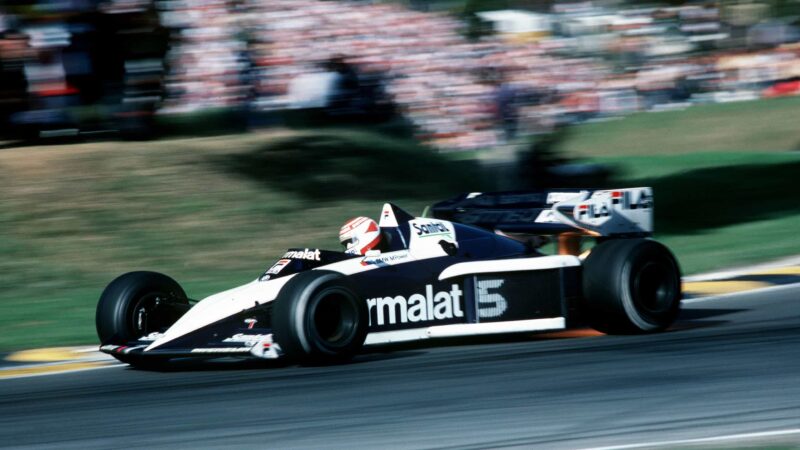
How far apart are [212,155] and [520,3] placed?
4478mm

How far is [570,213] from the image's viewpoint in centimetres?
825

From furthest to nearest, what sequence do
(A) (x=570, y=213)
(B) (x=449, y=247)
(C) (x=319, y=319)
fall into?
(A) (x=570, y=213) → (B) (x=449, y=247) → (C) (x=319, y=319)

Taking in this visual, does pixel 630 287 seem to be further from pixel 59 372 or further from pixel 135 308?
pixel 59 372

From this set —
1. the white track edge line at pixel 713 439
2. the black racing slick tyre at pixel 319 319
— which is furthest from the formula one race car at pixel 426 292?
the white track edge line at pixel 713 439

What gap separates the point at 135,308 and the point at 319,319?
1.31 metres

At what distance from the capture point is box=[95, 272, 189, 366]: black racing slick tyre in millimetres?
7363

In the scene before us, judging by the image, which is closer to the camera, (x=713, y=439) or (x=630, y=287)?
(x=713, y=439)

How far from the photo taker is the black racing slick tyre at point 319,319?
21.5 feet

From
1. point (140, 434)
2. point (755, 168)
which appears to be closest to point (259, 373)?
point (140, 434)

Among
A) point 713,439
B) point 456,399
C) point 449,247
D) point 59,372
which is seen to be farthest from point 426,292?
point 713,439

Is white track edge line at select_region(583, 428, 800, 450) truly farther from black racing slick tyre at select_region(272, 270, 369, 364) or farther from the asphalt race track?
black racing slick tyre at select_region(272, 270, 369, 364)

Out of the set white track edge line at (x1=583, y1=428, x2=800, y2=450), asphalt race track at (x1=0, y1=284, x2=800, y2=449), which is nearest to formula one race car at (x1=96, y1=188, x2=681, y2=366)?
asphalt race track at (x1=0, y1=284, x2=800, y2=449)

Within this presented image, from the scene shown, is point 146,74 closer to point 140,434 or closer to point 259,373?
point 259,373

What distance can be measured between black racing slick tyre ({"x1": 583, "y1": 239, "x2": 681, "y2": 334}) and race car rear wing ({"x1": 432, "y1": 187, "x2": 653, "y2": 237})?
42cm
